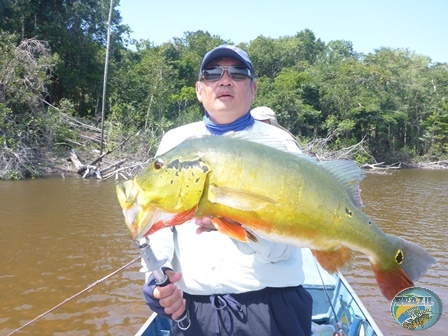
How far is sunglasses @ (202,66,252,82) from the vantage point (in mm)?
2299

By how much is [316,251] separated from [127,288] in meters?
6.36

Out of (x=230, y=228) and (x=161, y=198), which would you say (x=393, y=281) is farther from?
(x=161, y=198)

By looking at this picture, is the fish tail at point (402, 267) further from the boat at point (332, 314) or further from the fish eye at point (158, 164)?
the boat at point (332, 314)

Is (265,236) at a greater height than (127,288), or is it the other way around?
(265,236)

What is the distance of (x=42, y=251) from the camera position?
916 cm

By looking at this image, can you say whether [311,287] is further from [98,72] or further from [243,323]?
[98,72]

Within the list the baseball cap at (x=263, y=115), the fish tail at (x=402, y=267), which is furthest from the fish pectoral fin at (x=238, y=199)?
the baseball cap at (x=263, y=115)

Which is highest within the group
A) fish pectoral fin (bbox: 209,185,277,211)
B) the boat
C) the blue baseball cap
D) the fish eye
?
the blue baseball cap

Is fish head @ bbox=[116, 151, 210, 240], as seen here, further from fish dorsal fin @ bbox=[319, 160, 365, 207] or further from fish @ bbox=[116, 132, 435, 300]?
fish dorsal fin @ bbox=[319, 160, 365, 207]

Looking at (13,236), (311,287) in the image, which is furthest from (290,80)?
(311,287)

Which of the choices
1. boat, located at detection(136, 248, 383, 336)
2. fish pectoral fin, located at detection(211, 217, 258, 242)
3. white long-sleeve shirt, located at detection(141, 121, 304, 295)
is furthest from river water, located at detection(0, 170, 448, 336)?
fish pectoral fin, located at detection(211, 217, 258, 242)

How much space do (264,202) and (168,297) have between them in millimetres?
723

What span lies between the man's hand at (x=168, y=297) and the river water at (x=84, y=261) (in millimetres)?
1556

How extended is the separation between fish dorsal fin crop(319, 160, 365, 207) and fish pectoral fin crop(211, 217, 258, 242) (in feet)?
1.66
